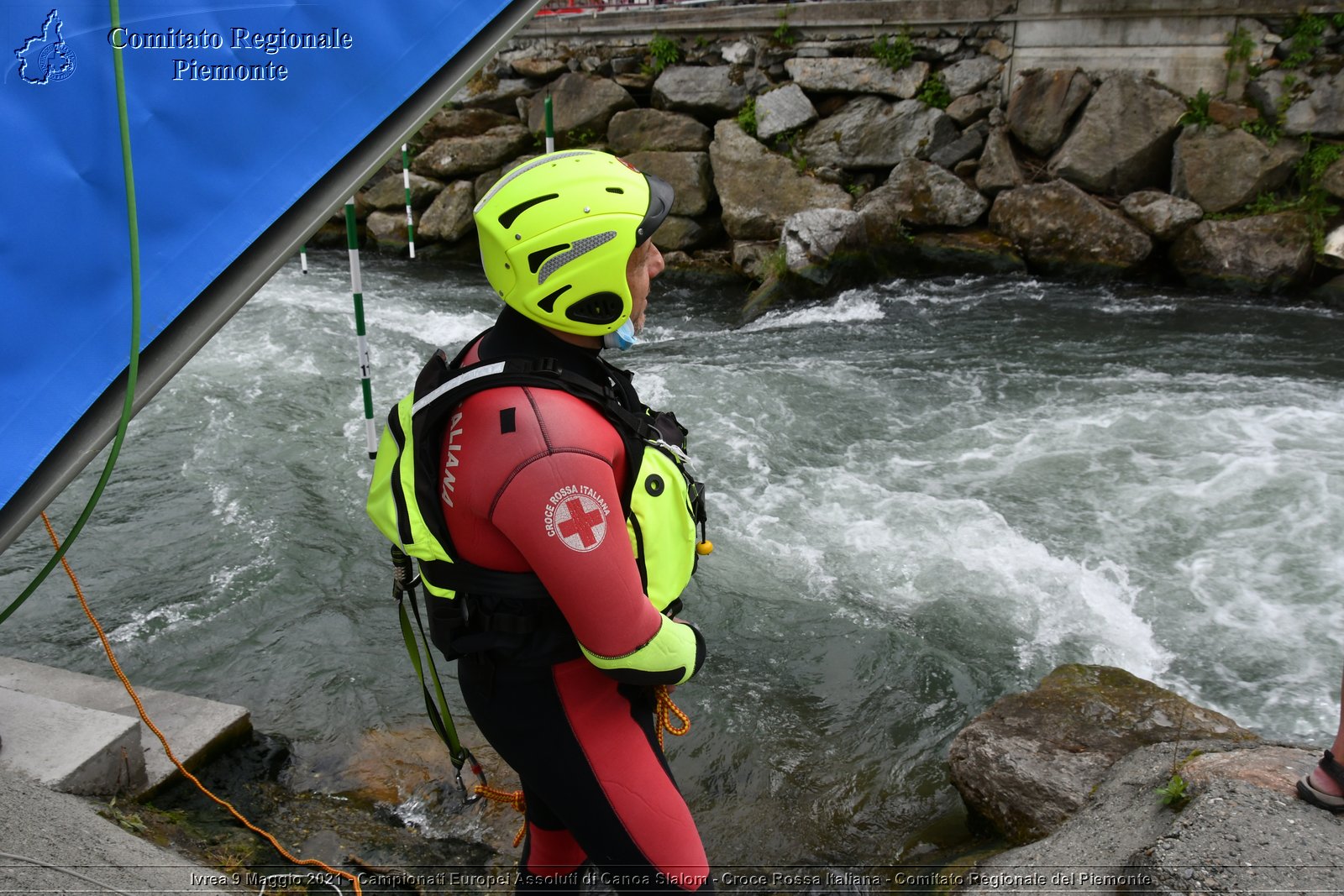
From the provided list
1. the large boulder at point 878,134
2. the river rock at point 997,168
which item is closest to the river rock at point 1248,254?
the river rock at point 997,168

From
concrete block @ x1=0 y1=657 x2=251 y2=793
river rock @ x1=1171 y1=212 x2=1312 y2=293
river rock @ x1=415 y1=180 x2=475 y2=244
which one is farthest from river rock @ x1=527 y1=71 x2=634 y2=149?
concrete block @ x1=0 y1=657 x2=251 y2=793

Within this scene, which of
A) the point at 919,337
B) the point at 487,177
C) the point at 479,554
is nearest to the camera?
the point at 479,554

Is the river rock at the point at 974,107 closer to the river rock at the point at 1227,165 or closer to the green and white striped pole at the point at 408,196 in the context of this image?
the river rock at the point at 1227,165

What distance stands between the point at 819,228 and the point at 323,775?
831 centimetres

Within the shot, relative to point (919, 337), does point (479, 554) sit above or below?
above

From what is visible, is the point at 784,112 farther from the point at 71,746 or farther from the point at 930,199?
the point at 71,746

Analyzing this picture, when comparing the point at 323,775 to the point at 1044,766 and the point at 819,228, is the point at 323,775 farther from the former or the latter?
the point at 819,228

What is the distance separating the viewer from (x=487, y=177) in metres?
13.5

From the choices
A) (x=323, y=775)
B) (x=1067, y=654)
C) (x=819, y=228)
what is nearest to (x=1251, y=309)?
(x=819, y=228)

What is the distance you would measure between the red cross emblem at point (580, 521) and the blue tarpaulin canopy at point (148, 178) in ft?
2.18

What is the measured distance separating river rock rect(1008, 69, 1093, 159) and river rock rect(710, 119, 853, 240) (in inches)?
84.2

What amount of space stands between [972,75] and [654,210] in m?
11.1

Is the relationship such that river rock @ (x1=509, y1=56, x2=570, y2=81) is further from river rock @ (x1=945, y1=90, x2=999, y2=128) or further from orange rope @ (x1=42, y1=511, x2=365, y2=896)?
orange rope @ (x1=42, y1=511, x2=365, y2=896)

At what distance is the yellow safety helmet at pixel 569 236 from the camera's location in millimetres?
1861
